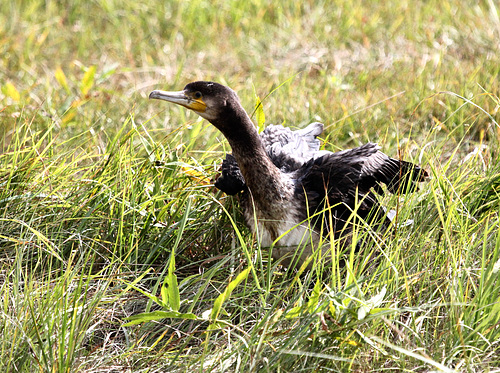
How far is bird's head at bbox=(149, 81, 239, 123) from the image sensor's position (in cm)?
273

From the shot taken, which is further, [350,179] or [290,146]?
[290,146]

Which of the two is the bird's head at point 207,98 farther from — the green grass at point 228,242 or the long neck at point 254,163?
the green grass at point 228,242

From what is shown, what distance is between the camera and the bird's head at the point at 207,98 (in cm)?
273

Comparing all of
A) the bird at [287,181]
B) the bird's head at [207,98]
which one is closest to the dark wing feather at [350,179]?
the bird at [287,181]

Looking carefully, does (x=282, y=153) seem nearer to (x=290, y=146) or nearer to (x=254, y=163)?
(x=290, y=146)

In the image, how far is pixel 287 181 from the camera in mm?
2854

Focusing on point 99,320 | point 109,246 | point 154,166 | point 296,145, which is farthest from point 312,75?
point 99,320

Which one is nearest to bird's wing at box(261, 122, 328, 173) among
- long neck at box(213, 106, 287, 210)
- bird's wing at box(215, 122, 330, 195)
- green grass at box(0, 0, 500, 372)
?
bird's wing at box(215, 122, 330, 195)

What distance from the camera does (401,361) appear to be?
214 cm

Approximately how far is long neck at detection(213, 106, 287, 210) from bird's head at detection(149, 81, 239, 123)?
0.16ft

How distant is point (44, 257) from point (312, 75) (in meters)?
2.96

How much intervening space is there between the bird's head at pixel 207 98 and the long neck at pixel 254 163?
0.05m

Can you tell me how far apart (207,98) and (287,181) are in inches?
19.1

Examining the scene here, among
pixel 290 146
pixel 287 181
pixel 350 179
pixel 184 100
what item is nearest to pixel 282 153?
pixel 290 146
